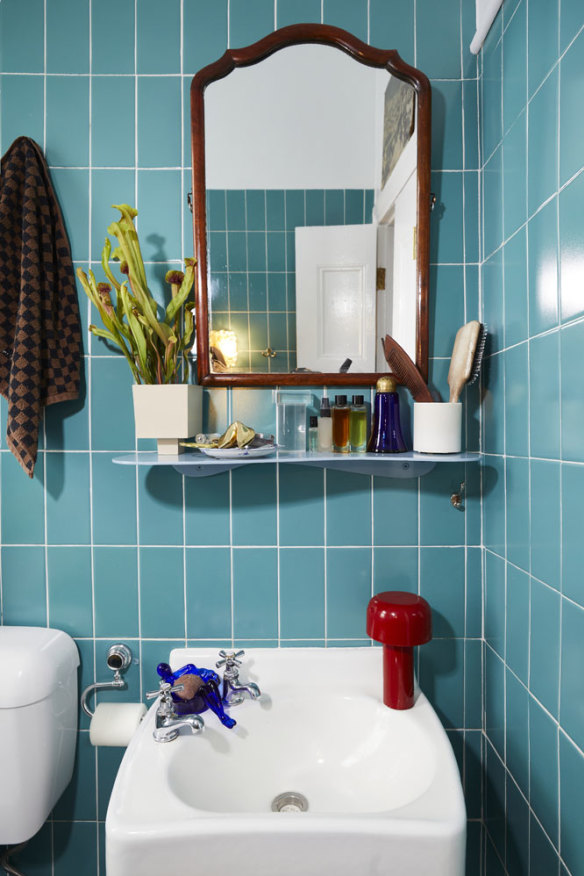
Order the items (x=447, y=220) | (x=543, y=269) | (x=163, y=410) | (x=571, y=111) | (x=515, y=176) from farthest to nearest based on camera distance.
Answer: (x=447, y=220)
(x=163, y=410)
(x=515, y=176)
(x=543, y=269)
(x=571, y=111)

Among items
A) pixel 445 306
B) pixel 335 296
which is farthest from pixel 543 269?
pixel 335 296

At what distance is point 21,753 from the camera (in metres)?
1.02

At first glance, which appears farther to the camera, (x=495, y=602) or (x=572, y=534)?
(x=495, y=602)

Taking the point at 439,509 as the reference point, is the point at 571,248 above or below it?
above

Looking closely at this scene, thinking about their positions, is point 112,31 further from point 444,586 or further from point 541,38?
point 444,586

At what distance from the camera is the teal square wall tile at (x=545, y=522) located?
825mm

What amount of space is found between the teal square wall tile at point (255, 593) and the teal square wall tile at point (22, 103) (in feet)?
3.37

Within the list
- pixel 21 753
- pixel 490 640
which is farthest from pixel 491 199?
pixel 21 753

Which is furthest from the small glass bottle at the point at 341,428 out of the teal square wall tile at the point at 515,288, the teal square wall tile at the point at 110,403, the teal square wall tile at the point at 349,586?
the teal square wall tile at the point at 110,403

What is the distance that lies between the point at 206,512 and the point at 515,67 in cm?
104

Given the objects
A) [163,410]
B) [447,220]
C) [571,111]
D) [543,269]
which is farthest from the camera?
[447,220]

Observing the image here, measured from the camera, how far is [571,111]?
29.5 inches

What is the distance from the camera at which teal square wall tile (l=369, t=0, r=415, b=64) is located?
1.14m

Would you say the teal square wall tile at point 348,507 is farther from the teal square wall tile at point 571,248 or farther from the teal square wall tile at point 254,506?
the teal square wall tile at point 571,248
